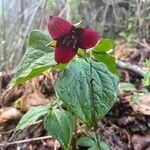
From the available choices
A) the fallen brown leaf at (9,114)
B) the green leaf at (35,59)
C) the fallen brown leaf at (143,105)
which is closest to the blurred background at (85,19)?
the fallen brown leaf at (9,114)

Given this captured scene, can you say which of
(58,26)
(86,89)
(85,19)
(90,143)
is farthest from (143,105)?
(85,19)

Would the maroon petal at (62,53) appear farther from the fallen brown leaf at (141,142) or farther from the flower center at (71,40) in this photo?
the fallen brown leaf at (141,142)

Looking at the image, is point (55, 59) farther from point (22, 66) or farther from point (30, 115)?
point (30, 115)

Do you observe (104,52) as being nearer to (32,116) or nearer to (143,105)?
(32,116)

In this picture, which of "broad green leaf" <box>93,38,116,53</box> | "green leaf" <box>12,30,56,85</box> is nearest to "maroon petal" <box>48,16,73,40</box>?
"green leaf" <box>12,30,56,85</box>

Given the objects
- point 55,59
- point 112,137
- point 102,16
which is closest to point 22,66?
point 55,59

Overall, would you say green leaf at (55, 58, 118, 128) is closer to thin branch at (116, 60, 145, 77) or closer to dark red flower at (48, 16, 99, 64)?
dark red flower at (48, 16, 99, 64)
